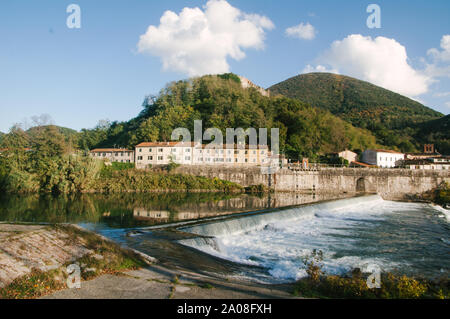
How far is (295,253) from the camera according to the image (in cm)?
1237

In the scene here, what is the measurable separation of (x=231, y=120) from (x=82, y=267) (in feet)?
208

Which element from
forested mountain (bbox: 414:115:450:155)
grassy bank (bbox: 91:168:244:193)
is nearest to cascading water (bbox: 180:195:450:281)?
grassy bank (bbox: 91:168:244:193)

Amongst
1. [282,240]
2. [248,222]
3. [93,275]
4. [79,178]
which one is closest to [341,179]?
[248,222]

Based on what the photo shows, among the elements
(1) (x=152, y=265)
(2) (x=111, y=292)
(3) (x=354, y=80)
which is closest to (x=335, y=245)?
(1) (x=152, y=265)

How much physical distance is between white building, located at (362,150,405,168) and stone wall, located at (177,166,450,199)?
18959mm

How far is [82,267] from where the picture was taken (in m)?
7.22

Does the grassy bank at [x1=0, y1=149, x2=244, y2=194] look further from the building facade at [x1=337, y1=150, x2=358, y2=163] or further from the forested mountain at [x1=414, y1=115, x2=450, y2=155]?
the forested mountain at [x1=414, y1=115, x2=450, y2=155]

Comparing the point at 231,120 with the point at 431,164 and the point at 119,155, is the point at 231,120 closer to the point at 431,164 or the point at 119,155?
the point at 119,155

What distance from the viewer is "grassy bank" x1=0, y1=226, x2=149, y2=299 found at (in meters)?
A: 5.81

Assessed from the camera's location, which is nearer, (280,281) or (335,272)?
(280,281)

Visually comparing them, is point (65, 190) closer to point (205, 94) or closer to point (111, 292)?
point (111, 292)

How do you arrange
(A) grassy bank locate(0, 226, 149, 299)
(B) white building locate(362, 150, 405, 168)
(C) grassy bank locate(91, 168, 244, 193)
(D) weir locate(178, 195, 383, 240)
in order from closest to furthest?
(A) grassy bank locate(0, 226, 149, 299) < (D) weir locate(178, 195, 383, 240) < (C) grassy bank locate(91, 168, 244, 193) < (B) white building locate(362, 150, 405, 168)

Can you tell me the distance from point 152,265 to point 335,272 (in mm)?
5959

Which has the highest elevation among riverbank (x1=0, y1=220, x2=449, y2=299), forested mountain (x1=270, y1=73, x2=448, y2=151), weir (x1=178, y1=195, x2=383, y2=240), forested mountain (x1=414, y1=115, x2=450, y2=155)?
forested mountain (x1=270, y1=73, x2=448, y2=151)
